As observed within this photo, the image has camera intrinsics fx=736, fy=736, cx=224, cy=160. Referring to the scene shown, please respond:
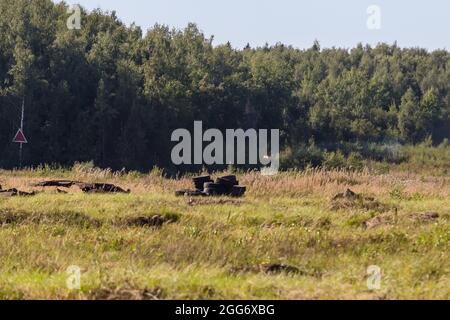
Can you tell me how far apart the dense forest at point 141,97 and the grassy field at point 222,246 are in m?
30.3

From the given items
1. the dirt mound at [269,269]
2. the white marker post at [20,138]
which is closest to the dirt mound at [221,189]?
the dirt mound at [269,269]

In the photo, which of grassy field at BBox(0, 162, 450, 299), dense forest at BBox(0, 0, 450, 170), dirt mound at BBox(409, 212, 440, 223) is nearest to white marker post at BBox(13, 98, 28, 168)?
dense forest at BBox(0, 0, 450, 170)

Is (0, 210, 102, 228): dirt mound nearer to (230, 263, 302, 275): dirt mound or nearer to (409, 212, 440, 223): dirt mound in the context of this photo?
(230, 263, 302, 275): dirt mound

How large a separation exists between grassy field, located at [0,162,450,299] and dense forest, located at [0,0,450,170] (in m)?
30.3

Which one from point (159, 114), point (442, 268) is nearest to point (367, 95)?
point (159, 114)

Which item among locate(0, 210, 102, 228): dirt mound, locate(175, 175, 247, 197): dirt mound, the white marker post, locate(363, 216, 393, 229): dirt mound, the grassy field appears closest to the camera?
the grassy field

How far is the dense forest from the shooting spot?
4728cm

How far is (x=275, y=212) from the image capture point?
14.8m

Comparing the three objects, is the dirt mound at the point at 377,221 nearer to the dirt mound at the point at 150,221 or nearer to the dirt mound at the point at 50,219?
the dirt mound at the point at 150,221

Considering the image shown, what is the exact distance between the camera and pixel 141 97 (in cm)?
5122

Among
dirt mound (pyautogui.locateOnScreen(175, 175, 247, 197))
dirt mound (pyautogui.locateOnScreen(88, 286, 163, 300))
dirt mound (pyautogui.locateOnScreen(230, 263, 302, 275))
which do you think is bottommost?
dirt mound (pyautogui.locateOnScreen(175, 175, 247, 197))

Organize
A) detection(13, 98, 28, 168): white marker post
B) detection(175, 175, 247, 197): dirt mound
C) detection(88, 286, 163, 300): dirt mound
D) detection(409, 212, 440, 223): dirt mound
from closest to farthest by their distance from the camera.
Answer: detection(88, 286, 163, 300): dirt mound
detection(409, 212, 440, 223): dirt mound
detection(175, 175, 247, 197): dirt mound
detection(13, 98, 28, 168): white marker post

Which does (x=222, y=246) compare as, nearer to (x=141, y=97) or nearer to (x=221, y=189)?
(x=221, y=189)

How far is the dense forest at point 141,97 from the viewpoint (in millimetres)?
47281
